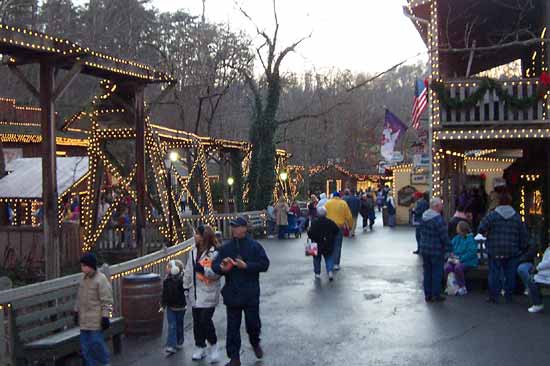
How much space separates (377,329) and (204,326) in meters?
2.78

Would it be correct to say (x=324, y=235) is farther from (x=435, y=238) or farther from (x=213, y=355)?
(x=213, y=355)

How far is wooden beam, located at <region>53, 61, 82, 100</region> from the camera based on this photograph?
12320 millimetres

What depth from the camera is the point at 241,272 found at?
7699 millimetres

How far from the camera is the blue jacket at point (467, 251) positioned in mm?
12438

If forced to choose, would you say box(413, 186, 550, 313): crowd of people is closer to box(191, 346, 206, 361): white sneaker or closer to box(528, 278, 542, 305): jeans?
box(528, 278, 542, 305): jeans

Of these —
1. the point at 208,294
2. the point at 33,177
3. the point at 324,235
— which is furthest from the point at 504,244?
the point at 33,177

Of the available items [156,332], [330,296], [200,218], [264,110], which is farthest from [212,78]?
[156,332]

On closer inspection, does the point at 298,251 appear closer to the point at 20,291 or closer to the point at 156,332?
the point at 156,332

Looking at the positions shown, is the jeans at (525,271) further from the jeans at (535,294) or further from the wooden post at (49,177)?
the wooden post at (49,177)

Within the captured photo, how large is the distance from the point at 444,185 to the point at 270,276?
5.19 meters

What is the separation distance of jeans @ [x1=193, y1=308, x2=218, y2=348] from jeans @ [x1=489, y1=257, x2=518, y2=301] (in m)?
5.46

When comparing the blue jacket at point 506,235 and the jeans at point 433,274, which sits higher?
the blue jacket at point 506,235

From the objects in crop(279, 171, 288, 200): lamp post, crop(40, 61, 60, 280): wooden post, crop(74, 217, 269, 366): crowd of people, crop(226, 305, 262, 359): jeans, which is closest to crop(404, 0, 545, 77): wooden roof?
crop(40, 61, 60, 280): wooden post

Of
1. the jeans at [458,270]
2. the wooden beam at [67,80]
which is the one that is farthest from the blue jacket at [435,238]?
the wooden beam at [67,80]
